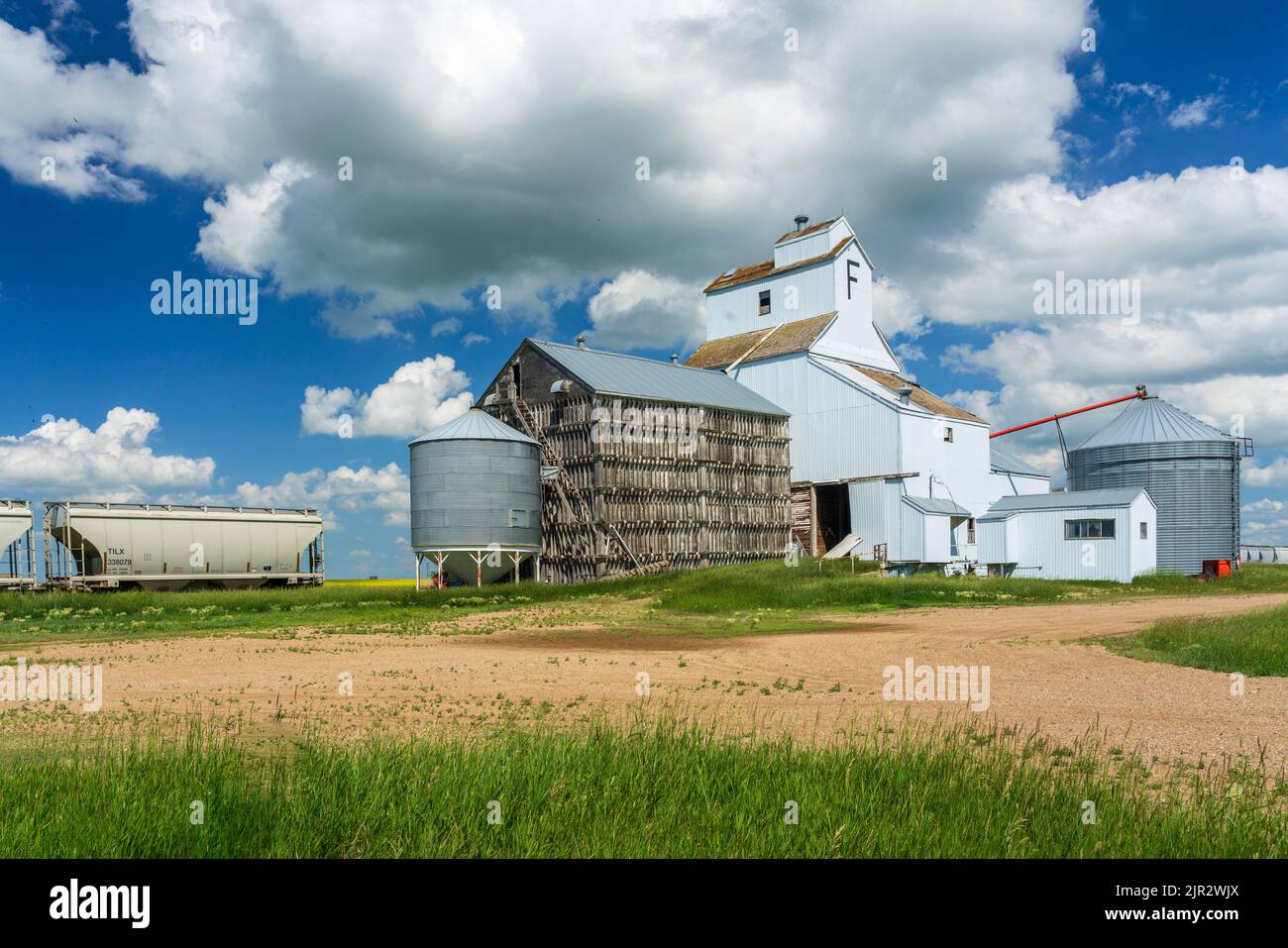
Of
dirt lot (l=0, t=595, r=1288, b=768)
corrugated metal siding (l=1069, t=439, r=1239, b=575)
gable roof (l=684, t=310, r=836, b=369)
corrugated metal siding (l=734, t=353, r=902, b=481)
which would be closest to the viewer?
dirt lot (l=0, t=595, r=1288, b=768)

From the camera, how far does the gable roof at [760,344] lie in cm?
5859

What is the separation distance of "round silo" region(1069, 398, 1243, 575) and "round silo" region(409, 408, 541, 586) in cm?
3508

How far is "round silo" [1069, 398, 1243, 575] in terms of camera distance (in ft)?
183

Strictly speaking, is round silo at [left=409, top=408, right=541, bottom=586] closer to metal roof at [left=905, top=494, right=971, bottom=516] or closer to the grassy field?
the grassy field

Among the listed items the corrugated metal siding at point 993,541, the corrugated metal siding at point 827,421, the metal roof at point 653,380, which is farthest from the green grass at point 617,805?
the corrugated metal siding at point 993,541

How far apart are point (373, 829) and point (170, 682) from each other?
11.6 metres

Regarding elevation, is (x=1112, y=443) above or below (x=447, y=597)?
above

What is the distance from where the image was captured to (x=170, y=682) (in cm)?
1723

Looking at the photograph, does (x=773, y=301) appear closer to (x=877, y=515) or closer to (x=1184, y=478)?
(x=877, y=515)

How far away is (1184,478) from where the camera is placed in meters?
56.5

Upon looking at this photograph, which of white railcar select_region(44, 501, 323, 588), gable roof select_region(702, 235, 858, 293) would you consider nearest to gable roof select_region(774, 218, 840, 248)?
gable roof select_region(702, 235, 858, 293)

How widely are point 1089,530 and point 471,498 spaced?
104ft
